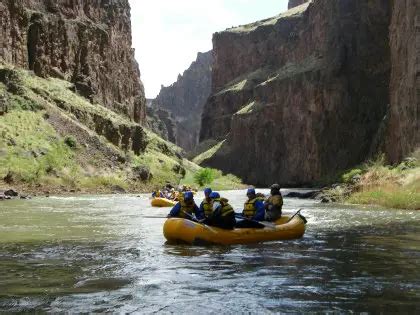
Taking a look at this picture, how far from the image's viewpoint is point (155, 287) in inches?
436

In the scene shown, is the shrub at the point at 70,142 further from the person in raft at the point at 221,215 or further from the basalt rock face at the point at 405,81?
the person in raft at the point at 221,215

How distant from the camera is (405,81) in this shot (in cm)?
5884

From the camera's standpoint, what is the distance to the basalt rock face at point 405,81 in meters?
55.3

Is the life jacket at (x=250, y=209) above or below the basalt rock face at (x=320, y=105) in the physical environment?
below

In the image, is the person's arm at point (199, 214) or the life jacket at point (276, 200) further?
the life jacket at point (276, 200)

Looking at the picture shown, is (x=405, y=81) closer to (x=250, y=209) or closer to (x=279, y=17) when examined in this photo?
(x=250, y=209)

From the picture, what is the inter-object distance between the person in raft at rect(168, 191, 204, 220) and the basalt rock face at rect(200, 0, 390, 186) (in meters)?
87.9

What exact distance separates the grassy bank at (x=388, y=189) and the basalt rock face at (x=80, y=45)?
5649 centimetres

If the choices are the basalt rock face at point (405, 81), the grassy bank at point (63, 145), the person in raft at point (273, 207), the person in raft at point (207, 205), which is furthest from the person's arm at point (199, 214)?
the basalt rock face at point (405, 81)

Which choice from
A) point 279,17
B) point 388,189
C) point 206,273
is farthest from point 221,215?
point 279,17

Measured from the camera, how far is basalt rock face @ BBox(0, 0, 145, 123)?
85.5 m

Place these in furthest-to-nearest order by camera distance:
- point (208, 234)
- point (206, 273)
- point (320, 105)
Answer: point (320, 105)
point (208, 234)
point (206, 273)

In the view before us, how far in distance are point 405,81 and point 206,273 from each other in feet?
169

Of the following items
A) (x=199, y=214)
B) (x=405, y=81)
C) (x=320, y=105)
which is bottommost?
(x=199, y=214)
